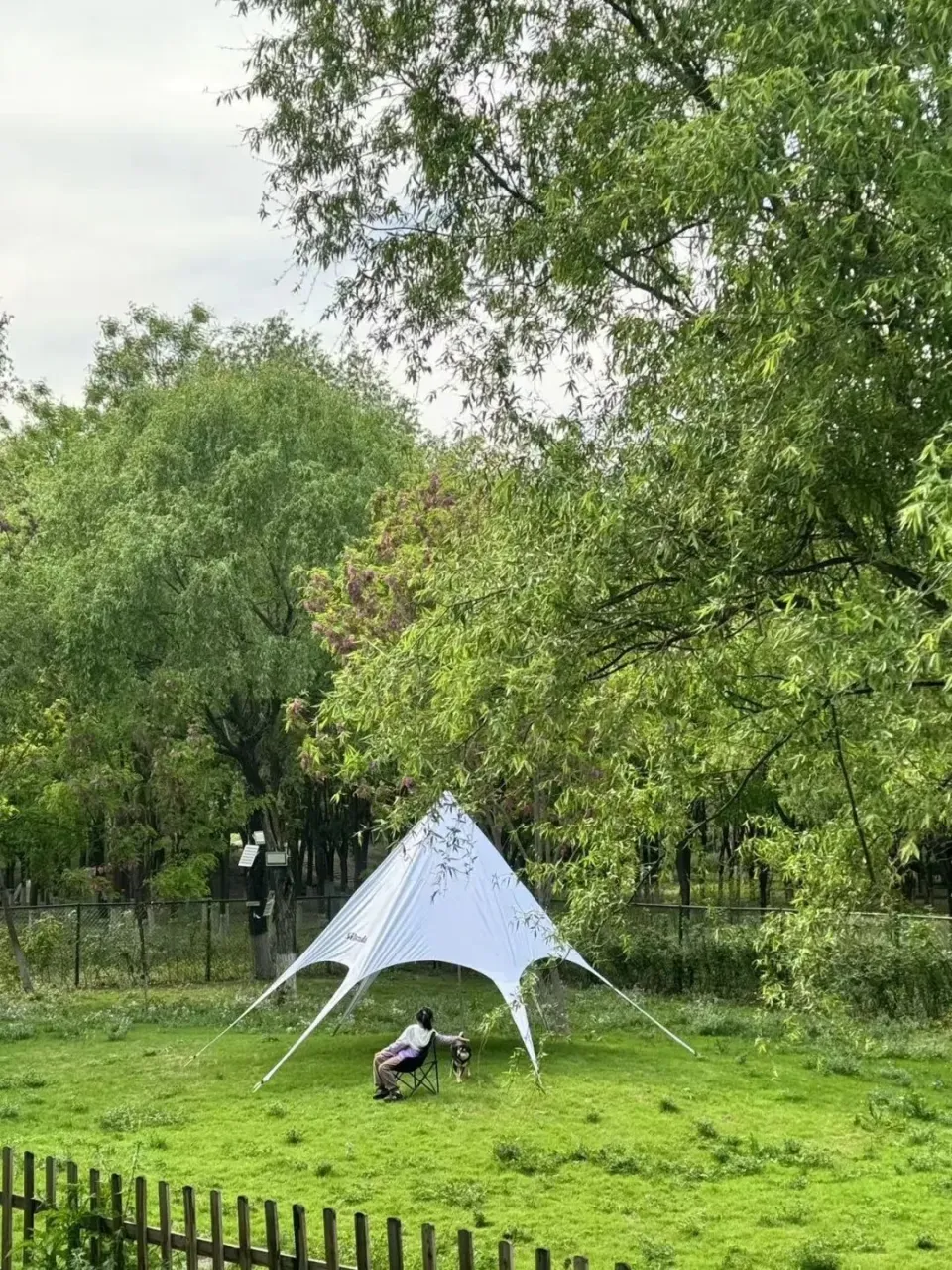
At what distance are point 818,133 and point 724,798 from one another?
124 inches

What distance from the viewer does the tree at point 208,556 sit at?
1500cm

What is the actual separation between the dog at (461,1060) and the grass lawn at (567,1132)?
12 centimetres

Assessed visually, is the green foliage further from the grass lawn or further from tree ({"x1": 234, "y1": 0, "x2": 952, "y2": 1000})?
tree ({"x1": 234, "y1": 0, "x2": 952, "y2": 1000})

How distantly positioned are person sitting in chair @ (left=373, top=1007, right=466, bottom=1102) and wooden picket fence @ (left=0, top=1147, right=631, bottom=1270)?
15.2 ft

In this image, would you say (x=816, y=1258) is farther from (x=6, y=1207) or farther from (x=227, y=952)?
(x=227, y=952)

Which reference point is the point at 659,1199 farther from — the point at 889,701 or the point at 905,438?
the point at 905,438

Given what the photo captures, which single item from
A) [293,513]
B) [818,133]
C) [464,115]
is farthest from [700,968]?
[818,133]

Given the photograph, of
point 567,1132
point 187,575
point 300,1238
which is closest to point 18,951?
point 187,575

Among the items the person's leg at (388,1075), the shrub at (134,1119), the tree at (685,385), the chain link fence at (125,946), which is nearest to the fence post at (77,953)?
the chain link fence at (125,946)

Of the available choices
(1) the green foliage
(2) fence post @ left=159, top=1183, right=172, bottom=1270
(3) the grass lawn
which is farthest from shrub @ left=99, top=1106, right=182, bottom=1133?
(1) the green foliage

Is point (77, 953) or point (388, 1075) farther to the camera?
point (77, 953)

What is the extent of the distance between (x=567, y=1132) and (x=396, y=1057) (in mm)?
1722

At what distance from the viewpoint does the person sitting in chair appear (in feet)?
31.1

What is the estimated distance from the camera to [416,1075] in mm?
10250
